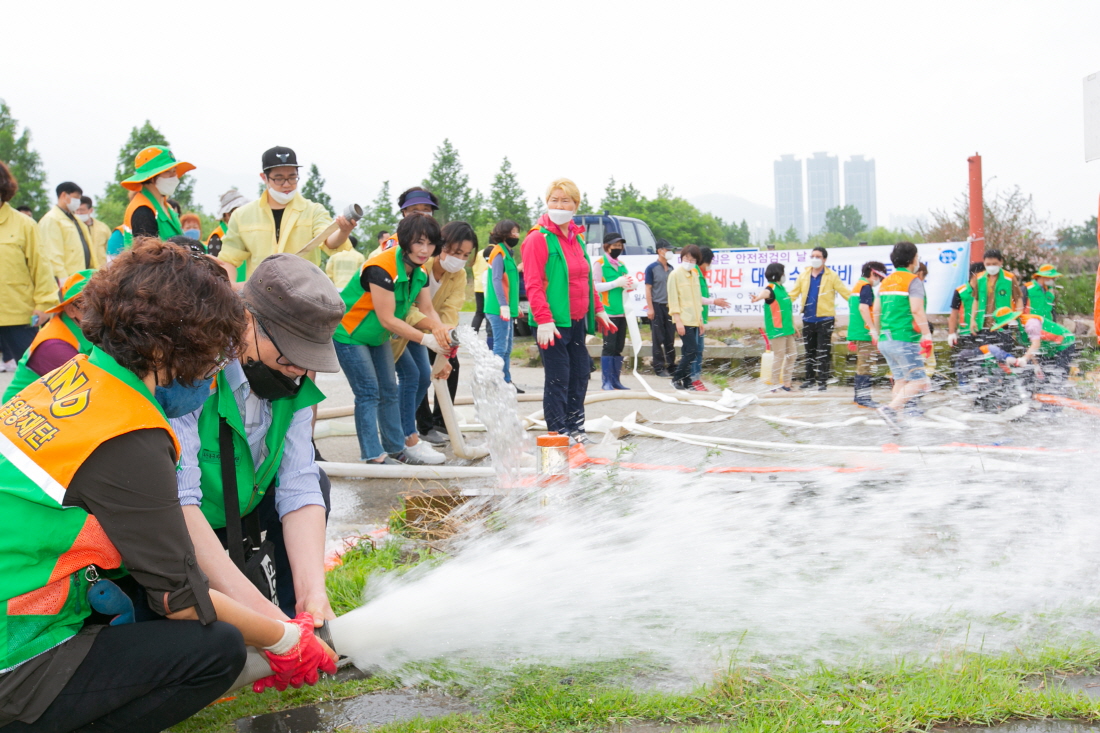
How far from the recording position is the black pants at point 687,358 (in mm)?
10648

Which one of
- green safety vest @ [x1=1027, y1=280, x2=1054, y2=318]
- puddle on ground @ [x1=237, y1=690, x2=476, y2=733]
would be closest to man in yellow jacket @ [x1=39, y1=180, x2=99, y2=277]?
puddle on ground @ [x1=237, y1=690, x2=476, y2=733]

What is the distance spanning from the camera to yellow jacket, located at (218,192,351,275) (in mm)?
5754

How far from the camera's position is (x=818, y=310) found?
10.5 meters

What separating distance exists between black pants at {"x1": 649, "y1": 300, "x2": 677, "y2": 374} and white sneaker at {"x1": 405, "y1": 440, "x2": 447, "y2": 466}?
619cm

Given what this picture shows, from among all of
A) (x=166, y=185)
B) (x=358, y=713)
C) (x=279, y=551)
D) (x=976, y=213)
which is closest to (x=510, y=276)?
(x=166, y=185)

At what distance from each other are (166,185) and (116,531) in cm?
416

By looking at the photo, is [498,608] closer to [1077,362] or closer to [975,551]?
→ [975,551]

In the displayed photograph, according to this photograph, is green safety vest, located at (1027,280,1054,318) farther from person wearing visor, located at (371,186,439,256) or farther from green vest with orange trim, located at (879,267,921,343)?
person wearing visor, located at (371,186,439,256)

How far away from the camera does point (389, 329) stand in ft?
17.9

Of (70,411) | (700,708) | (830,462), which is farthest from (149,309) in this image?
(830,462)

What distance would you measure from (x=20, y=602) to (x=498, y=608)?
53.8 inches

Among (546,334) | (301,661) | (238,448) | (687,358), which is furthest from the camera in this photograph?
(687,358)

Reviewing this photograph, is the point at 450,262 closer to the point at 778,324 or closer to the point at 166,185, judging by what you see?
the point at 166,185

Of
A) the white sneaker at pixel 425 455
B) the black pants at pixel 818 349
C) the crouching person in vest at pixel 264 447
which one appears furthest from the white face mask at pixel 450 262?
the black pants at pixel 818 349
